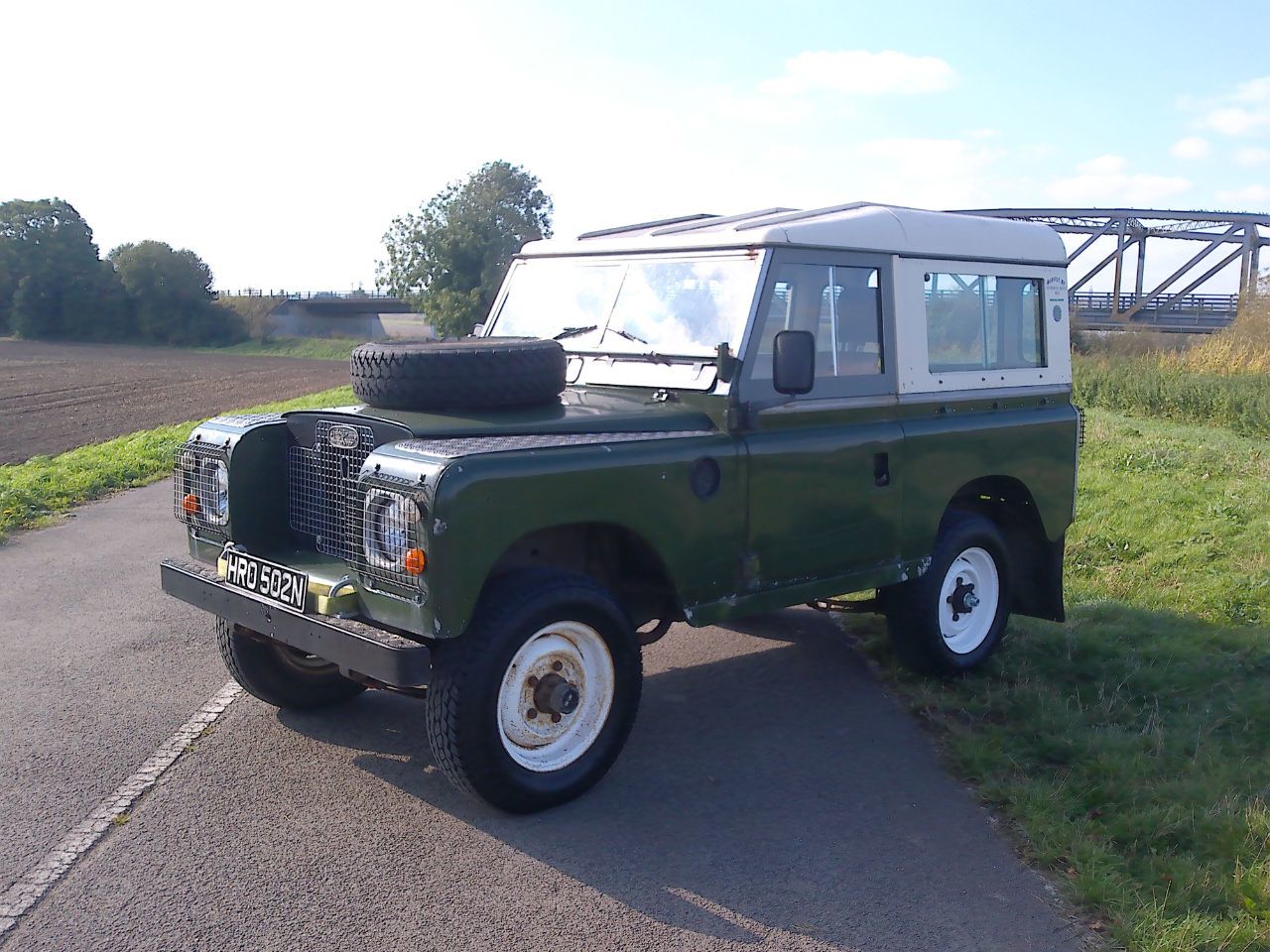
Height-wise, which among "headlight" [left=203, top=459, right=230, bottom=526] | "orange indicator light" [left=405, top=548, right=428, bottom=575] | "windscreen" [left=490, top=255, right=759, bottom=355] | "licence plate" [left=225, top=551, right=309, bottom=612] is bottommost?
"licence plate" [left=225, top=551, right=309, bottom=612]

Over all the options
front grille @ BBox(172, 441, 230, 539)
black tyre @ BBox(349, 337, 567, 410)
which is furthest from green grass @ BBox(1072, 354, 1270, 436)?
front grille @ BBox(172, 441, 230, 539)

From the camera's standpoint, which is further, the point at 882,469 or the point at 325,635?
the point at 882,469

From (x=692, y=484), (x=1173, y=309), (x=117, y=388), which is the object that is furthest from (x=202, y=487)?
(x=1173, y=309)

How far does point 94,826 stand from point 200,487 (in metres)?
1.49

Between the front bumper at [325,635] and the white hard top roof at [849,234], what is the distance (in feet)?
7.81

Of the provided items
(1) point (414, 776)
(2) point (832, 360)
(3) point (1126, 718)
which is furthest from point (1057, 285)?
(1) point (414, 776)

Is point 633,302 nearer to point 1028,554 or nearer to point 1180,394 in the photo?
point 1028,554

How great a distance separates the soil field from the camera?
2069 centimetres

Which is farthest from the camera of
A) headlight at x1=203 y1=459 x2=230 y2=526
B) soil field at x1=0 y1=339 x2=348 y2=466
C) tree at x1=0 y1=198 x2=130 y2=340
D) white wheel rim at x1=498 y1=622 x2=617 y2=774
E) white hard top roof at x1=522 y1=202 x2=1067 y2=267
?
tree at x1=0 y1=198 x2=130 y2=340

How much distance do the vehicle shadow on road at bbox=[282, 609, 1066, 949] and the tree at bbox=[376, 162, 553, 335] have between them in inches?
1305

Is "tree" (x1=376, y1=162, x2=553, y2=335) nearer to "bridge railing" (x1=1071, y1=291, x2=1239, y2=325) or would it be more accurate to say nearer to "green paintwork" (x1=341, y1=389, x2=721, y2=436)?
"bridge railing" (x1=1071, y1=291, x2=1239, y2=325)

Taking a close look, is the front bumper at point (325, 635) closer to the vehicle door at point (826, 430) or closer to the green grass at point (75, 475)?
the vehicle door at point (826, 430)

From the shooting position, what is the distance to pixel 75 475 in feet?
41.2

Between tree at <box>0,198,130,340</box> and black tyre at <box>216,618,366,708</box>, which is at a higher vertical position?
tree at <box>0,198,130,340</box>
